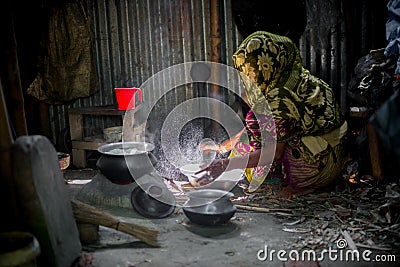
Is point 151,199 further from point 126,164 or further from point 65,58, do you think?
point 65,58

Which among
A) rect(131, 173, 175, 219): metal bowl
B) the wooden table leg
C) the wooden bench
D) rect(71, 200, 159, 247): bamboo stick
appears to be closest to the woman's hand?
rect(131, 173, 175, 219): metal bowl

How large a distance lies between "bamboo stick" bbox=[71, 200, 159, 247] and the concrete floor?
12 cm

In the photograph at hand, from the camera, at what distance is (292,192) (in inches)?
194

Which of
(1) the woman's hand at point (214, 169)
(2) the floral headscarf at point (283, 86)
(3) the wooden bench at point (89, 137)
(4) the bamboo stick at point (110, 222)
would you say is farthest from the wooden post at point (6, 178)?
(3) the wooden bench at point (89, 137)

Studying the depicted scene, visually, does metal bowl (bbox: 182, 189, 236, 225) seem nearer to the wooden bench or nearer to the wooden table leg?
the wooden bench

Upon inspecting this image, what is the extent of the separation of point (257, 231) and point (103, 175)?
1.90 m

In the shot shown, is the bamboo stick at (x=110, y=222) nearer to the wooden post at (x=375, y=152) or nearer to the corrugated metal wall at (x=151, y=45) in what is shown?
the wooden post at (x=375, y=152)

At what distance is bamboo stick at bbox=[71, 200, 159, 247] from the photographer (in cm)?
372

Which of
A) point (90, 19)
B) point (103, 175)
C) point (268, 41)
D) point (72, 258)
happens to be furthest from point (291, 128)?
point (90, 19)

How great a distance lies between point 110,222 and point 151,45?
13.1 ft

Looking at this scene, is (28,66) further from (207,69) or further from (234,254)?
(234,254)

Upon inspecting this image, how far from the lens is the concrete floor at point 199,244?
3523 millimetres

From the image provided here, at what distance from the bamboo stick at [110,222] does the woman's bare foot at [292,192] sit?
1768 millimetres

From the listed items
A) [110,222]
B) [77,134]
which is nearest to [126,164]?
[110,222]
